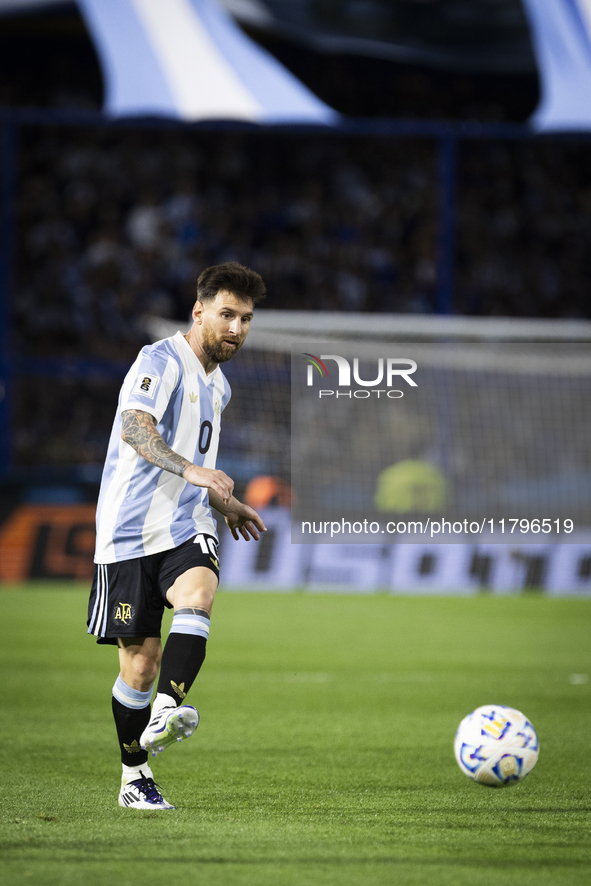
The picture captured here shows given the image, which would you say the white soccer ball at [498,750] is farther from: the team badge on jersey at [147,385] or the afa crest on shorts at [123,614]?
the team badge on jersey at [147,385]

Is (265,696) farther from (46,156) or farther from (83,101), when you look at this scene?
(83,101)

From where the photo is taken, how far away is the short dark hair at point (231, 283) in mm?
4797

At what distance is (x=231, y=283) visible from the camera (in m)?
4.79

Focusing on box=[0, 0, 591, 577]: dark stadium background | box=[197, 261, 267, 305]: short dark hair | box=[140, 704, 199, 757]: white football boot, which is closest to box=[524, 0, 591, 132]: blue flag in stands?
box=[0, 0, 591, 577]: dark stadium background

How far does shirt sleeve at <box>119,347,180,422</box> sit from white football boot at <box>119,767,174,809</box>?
1.44 meters

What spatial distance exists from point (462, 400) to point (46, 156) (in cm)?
841

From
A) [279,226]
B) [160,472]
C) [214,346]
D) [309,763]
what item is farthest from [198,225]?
[160,472]

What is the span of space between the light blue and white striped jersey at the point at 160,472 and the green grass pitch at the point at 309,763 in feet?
3.45

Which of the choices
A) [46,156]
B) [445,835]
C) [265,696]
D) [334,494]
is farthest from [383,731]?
[46,156]

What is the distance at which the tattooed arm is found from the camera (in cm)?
432

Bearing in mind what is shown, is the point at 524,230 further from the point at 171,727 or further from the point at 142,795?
the point at 171,727

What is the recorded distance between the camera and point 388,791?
17.3 feet

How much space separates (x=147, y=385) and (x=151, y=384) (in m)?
0.02

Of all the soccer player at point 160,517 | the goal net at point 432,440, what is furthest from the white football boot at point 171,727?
the goal net at point 432,440
